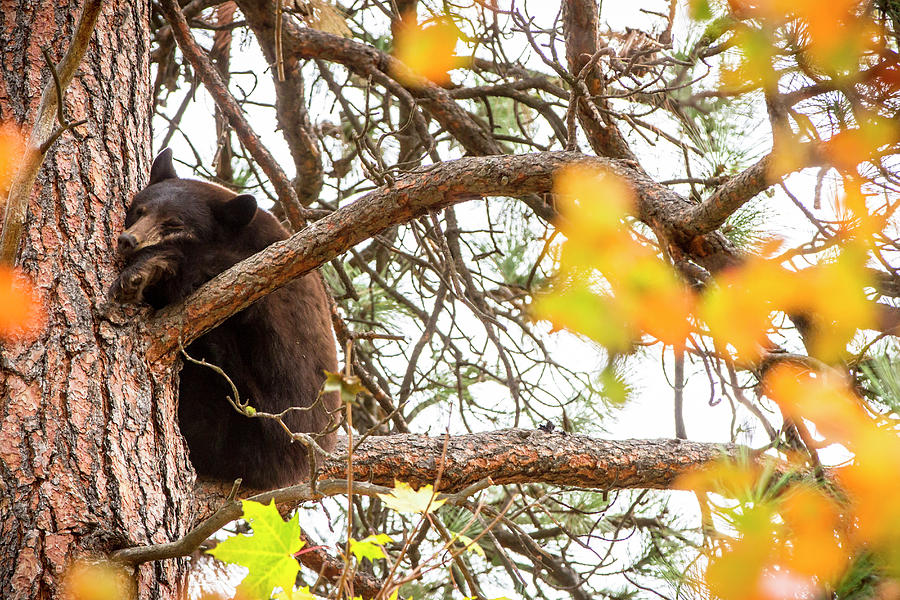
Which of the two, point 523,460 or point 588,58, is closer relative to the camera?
point 523,460

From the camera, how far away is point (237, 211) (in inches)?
135

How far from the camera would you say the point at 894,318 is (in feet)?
5.90

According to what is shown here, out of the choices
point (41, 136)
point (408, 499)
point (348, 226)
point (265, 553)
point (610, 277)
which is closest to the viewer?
point (265, 553)

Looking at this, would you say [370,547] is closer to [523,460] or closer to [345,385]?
[345,385]

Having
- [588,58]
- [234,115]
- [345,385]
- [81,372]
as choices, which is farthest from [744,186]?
[234,115]

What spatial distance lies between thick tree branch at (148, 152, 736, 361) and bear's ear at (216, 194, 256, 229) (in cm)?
99

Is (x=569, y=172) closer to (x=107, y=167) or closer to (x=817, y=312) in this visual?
(x=817, y=312)

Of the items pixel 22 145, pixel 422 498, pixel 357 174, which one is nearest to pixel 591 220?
pixel 422 498

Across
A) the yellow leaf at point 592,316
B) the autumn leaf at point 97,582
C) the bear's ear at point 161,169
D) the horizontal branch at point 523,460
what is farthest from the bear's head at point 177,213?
the yellow leaf at point 592,316

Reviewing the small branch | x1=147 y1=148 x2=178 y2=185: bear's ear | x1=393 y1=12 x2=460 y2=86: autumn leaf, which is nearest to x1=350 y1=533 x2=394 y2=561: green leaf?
the small branch

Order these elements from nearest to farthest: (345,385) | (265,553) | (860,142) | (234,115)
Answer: (345,385), (265,553), (860,142), (234,115)

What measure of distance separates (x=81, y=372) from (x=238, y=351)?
973 millimetres

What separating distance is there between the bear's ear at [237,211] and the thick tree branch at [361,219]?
0.99 meters

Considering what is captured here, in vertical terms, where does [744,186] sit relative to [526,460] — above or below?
above
